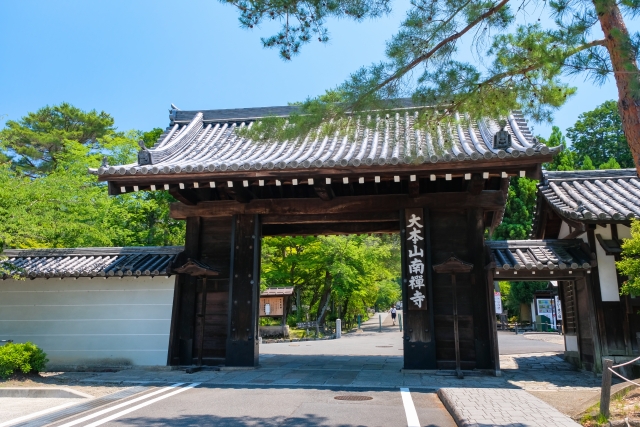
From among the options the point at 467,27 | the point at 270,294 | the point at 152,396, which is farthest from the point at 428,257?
the point at 270,294

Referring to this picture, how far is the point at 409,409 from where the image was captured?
6152 millimetres

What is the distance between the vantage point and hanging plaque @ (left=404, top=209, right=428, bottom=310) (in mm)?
9469

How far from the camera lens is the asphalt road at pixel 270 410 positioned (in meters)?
5.51

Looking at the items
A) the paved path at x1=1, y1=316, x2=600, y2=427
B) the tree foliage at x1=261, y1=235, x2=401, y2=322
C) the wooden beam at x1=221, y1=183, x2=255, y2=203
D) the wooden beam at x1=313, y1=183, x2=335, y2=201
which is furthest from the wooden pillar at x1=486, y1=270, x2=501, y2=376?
the tree foliage at x1=261, y1=235, x2=401, y2=322

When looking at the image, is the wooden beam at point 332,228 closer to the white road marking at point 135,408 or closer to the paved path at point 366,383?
the paved path at point 366,383

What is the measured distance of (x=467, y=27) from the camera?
19.0ft

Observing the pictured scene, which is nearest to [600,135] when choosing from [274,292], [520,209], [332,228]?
[520,209]

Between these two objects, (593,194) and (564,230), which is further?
(564,230)

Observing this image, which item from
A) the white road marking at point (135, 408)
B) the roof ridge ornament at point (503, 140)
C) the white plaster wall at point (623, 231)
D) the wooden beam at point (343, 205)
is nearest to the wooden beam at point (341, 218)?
the wooden beam at point (343, 205)

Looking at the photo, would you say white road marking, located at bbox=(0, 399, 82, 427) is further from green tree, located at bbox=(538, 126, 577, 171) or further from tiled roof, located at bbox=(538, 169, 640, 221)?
green tree, located at bbox=(538, 126, 577, 171)

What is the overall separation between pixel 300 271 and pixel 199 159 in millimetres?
16841

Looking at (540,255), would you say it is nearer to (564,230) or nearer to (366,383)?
(564,230)

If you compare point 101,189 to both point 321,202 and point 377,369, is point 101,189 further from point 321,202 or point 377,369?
point 377,369

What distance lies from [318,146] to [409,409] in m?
6.93
